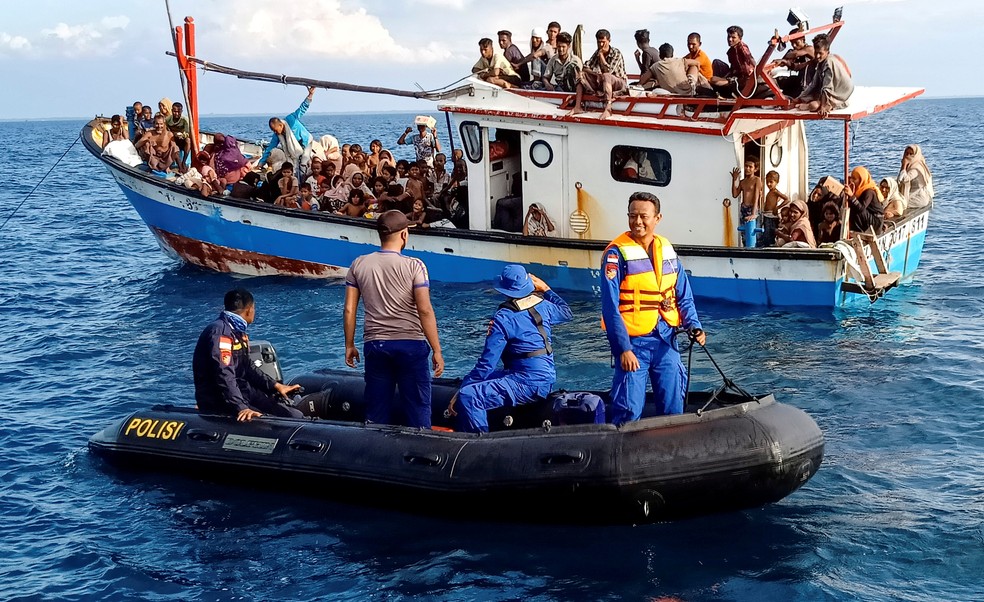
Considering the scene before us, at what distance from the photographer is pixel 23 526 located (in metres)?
8.65

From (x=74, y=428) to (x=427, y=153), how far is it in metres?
8.36

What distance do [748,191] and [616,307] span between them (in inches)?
272

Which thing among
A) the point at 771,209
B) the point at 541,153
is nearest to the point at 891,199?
the point at 771,209

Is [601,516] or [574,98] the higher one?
[574,98]

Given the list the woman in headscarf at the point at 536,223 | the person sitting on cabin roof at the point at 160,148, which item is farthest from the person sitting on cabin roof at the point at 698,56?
the person sitting on cabin roof at the point at 160,148

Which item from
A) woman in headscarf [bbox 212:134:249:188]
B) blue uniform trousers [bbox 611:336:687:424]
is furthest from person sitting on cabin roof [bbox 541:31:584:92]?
blue uniform trousers [bbox 611:336:687:424]

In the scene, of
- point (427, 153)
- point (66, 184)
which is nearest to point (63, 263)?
point (427, 153)

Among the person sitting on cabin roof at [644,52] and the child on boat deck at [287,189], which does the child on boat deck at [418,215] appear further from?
the person sitting on cabin roof at [644,52]

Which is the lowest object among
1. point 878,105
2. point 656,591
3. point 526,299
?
point 656,591

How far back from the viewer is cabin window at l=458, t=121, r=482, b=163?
15336 millimetres

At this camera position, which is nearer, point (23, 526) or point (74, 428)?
point (23, 526)

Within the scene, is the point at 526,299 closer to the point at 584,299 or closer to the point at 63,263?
the point at 584,299

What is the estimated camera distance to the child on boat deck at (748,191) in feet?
45.5

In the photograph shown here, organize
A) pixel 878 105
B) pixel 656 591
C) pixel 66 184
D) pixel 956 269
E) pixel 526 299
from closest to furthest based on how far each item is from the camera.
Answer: pixel 656 591 → pixel 526 299 → pixel 878 105 → pixel 956 269 → pixel 66 184
